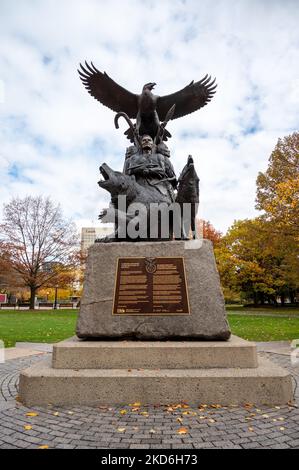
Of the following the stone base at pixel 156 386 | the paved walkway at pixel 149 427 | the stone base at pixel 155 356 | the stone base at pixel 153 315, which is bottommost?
the paved walkway at pixel 149 427

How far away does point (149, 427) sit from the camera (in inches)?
123

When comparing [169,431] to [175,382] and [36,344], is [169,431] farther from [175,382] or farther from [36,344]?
[36,344]

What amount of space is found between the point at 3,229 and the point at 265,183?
22996 millimetres

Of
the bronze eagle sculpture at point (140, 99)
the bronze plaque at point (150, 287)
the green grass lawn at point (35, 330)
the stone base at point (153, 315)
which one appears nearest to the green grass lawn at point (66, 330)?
the green grass lawn at point (35, 330)

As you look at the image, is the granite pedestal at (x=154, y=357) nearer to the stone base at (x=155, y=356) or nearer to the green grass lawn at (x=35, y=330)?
the stone base at (x=155, y=356)

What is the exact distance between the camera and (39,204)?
102 feet

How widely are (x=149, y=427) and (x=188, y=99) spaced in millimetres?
7761

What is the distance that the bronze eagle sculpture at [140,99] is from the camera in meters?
7.86
